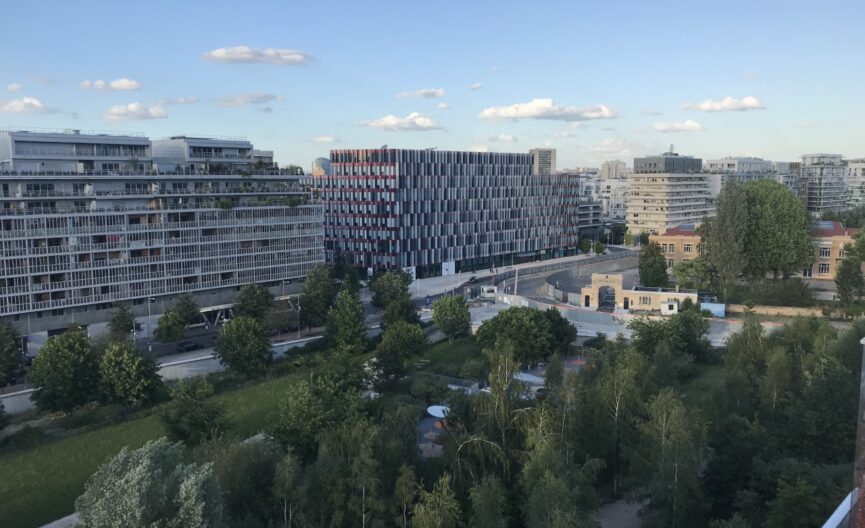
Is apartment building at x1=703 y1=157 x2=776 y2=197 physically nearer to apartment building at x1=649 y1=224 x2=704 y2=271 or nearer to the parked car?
apartment building at x1=649 y1=224 x2=704 y2=271

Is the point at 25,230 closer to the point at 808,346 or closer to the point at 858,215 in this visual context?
the point at 808,346

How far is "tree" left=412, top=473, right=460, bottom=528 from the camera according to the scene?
18906mm

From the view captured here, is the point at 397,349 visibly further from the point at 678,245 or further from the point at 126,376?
the point at 678,245

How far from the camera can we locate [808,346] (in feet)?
119

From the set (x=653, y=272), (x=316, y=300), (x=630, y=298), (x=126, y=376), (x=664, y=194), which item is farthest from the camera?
(x=664, y=194)

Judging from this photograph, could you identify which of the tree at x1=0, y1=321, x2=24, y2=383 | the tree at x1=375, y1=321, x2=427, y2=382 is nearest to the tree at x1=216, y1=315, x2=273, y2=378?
the tree at x1=375, y1=321, x2=427, y2=382

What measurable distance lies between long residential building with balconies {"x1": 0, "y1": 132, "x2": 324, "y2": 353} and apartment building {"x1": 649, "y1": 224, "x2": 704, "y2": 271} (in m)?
39.2

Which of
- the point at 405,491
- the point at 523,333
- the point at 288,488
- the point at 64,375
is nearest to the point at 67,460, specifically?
the point at 64,375

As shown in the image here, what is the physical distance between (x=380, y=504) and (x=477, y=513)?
106 inches

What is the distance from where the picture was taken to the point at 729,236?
60688mm

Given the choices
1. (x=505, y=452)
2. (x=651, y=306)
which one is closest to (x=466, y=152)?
(x=651, y=306)

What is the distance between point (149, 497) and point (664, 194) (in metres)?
103

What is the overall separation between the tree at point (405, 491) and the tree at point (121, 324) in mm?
28921

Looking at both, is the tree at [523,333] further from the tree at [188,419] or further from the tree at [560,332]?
the tree at [188,419]
